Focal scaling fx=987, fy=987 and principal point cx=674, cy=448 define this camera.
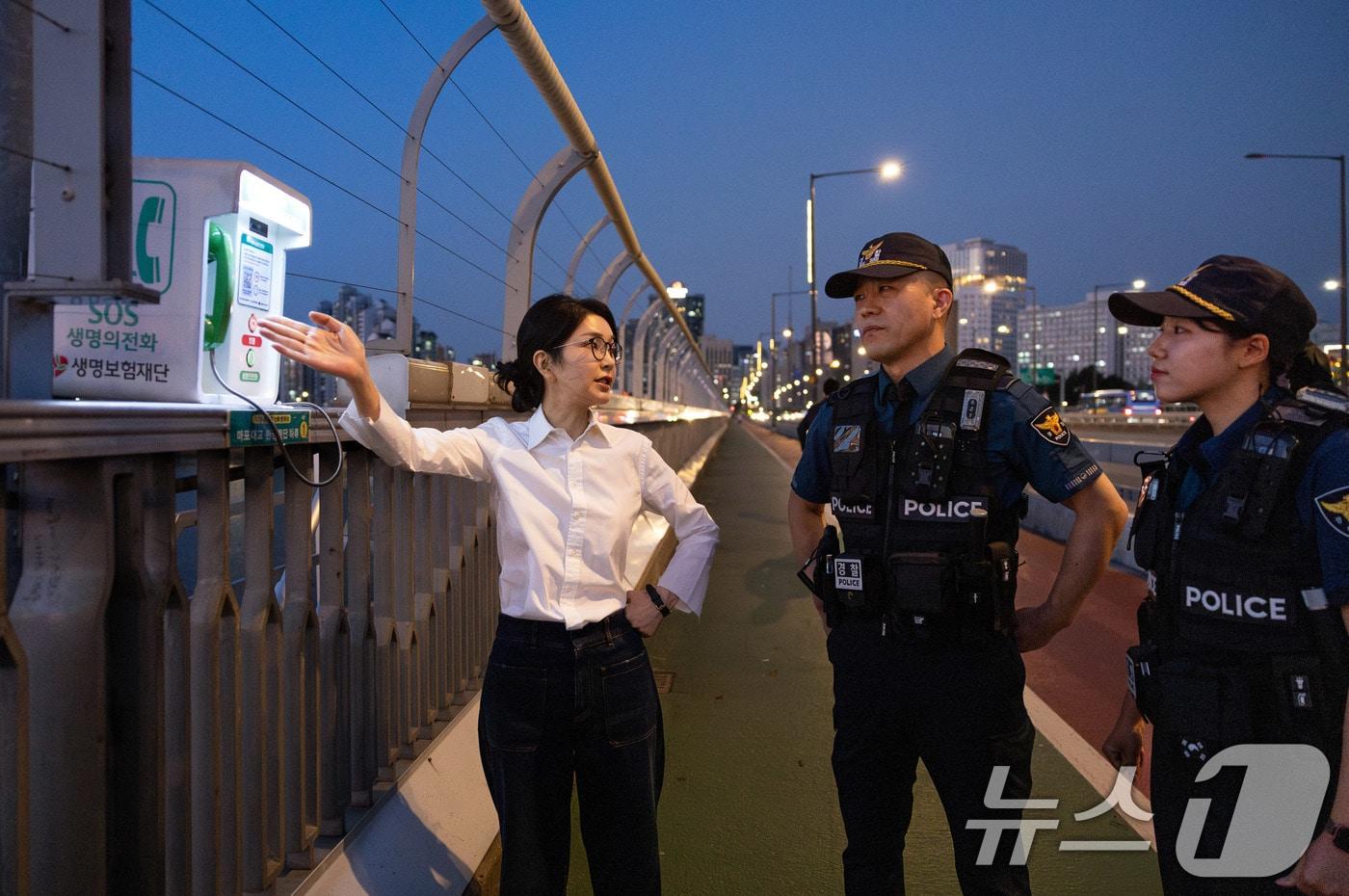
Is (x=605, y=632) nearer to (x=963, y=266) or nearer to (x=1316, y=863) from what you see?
(x=1316, y=863)

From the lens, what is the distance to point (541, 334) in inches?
101

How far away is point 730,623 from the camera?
7.39 meters

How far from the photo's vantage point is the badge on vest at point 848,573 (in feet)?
8.67

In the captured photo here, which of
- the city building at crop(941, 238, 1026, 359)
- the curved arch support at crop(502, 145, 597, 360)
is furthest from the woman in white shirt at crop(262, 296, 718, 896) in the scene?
the city building at crop(941, 238, 1026, 359)

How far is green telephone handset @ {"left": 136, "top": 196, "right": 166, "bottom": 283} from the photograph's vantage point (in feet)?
7.58

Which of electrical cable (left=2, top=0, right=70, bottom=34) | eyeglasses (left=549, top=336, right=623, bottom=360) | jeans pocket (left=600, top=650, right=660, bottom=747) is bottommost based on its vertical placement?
jeans pocket (left=600, top=650, right=660, bottom=747)

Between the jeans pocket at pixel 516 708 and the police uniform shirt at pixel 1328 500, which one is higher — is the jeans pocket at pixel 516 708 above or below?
below

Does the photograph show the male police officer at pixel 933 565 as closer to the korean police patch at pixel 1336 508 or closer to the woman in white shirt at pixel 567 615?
the woman in white shirt at pixel 567 615

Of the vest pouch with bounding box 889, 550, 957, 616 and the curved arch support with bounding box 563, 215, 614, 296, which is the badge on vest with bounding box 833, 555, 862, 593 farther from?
the curved arch support with bounding box 563, 215, 614, 296

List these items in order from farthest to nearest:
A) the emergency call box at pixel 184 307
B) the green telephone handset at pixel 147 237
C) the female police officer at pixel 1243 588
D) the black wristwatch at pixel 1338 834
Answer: the green telephone handset at pixel 147 237, the emergency call box at pixel 184 307, the female police officer at pixel 1243 588, the black wristwatch at pixel 1338 834

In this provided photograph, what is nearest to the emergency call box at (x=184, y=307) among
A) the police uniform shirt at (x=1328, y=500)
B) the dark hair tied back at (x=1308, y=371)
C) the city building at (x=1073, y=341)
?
the police uniform shirt at (x=1328, y=500)

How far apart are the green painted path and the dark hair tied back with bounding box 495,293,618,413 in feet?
5.95

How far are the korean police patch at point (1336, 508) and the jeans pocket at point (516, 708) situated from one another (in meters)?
1.71

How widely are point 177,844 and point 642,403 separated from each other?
1034 cm
